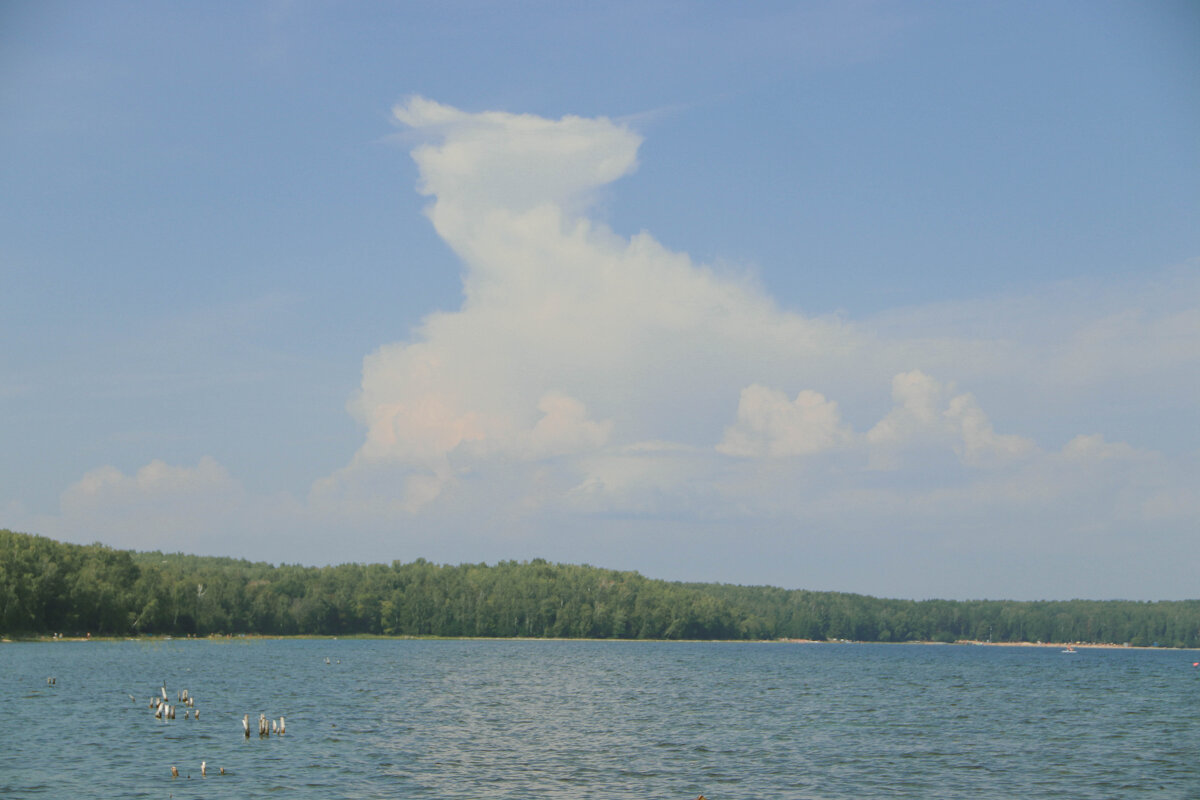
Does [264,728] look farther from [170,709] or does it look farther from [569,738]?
[569,738]

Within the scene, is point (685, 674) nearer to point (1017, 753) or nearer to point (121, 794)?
point (1017, 753)

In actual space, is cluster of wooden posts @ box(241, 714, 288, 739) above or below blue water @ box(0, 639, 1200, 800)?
above

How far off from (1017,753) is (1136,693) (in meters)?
66.7

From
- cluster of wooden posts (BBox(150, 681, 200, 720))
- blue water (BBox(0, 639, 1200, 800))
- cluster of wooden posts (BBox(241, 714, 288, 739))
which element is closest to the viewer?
blue water (BBox(0, 639, 1200, 800))

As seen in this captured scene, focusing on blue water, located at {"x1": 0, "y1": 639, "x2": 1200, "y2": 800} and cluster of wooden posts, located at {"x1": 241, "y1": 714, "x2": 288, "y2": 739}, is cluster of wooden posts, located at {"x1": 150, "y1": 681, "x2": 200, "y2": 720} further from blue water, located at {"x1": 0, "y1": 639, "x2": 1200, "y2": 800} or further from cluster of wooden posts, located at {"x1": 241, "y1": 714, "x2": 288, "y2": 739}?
cluster of wooden posts, located at {"x1": 241, "y1": 714, "x2": 288, "y2": 739}

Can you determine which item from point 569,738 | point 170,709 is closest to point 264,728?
point 170,709

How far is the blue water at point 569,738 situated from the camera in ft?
131

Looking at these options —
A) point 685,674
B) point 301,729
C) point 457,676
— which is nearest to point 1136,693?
point 685,674

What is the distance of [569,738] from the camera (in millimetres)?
54344

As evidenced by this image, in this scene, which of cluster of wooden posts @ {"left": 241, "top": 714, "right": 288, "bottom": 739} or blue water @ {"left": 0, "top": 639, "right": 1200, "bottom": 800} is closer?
blue water @ {"left": 0, "top": 639, "right": 1200, "bottom": 800}

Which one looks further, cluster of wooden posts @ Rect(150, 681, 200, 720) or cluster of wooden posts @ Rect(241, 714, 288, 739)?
cluster of wooden posts @ Rect(150, 681, 200, 720)

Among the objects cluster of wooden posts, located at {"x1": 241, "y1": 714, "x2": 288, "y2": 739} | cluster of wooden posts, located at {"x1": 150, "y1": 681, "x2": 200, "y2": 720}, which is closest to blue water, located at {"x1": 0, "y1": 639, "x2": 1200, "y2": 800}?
cluster of wooden posts, located at {"x1": 241, "y1": 714, "x2": 288, "y2": 739}

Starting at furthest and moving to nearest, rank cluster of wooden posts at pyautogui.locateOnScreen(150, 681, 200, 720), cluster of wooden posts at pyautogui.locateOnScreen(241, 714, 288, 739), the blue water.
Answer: cluster of wooden posts at pyautogui.locateOnScreen(150, 681, 200, 720) → cluster of wooden posts at pyautogui.locateOnScreen(241, 714, 288, 739) → the blue water

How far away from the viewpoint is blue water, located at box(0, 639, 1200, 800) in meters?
40.0
